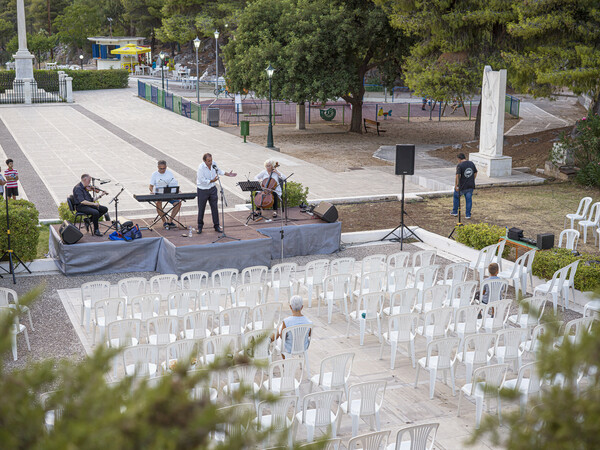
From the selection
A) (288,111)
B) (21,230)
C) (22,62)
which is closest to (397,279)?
(21,230)

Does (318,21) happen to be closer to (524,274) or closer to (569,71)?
(569,71)

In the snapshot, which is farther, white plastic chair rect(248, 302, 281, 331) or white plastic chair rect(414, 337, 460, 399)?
white plastic chair rect(248, 302, 281, 331)

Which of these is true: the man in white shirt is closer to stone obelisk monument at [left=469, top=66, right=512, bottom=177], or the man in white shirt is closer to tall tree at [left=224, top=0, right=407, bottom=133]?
stone obelisk monument at [left=469, top=66, right=512, bottom=177]

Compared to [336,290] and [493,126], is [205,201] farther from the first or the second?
[493,126]

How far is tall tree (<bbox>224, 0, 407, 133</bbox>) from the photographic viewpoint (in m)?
29.0

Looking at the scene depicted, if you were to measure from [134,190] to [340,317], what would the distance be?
10554mm

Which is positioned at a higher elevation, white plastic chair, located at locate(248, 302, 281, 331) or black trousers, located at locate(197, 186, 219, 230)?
black trousers, located at locate(197, 186, 219, 230)

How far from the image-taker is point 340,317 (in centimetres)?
1193

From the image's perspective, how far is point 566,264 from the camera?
12.6 meters

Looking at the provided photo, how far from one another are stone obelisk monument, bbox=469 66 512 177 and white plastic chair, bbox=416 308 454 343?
46.3 feet

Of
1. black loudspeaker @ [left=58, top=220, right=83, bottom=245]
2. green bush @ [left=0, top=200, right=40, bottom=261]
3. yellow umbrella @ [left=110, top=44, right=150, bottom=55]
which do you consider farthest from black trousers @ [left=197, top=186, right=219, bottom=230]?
yellow umbrella @ [left=110, top=44, right=150, bottom=55]

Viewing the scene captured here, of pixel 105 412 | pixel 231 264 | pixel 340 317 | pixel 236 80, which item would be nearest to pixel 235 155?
pixel 236 80

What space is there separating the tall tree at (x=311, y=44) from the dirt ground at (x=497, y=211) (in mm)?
9704

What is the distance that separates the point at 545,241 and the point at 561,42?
1240 centimetres
